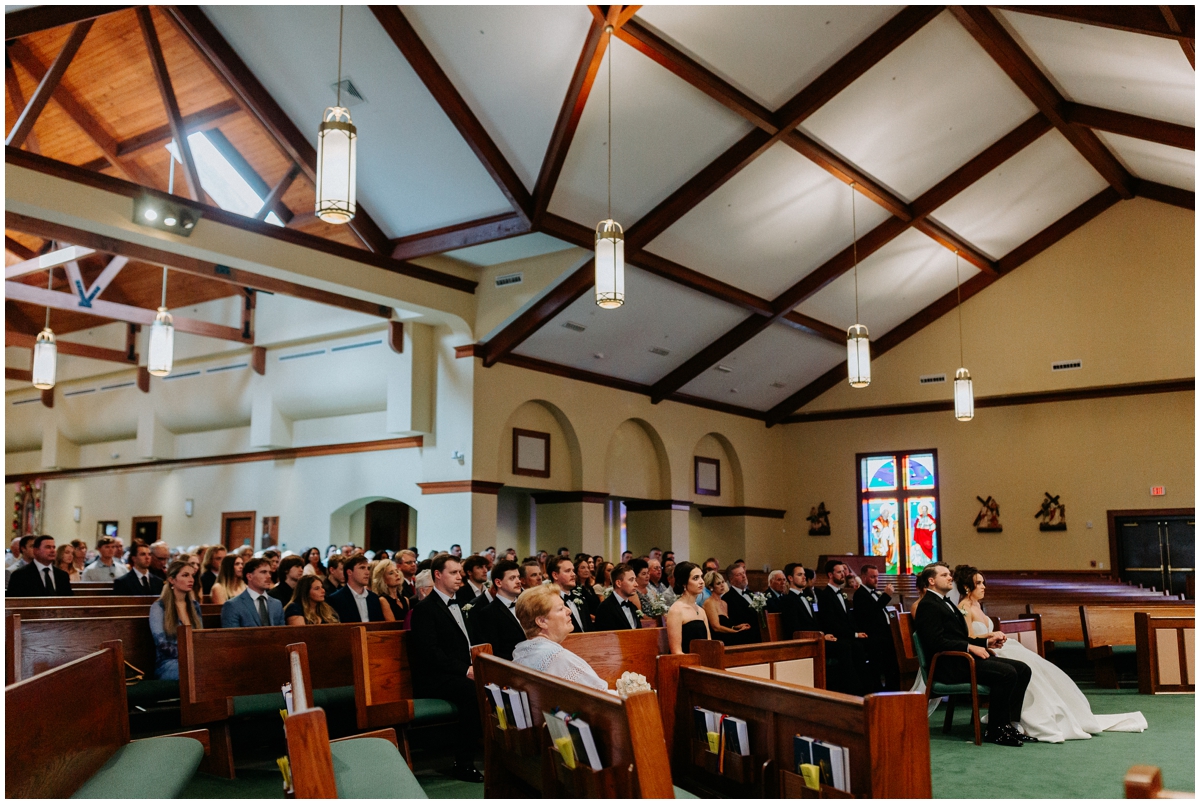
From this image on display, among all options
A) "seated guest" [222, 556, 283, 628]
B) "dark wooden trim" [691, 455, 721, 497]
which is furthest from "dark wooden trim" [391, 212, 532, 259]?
"dark wooden trim" [691, 455, 721, 497]

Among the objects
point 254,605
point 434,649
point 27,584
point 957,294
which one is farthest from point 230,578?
point 957,294

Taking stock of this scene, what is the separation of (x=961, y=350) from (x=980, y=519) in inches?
104

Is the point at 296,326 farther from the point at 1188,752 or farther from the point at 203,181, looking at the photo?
the point at 1188,752

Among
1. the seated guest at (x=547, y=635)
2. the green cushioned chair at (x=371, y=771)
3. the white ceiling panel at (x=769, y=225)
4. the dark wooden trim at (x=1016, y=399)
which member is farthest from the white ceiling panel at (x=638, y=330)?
the green cushioned chair at (x=371, y=771)

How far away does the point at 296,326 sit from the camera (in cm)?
1348

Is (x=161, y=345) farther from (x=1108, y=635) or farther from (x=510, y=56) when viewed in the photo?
(x=1108, y=635)

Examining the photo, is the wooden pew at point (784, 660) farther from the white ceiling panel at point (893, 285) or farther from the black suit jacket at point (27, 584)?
the white ceiling panel at point (893, 285)

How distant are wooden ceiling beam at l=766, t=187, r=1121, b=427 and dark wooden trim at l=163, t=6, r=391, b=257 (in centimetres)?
944

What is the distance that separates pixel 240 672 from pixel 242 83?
6435mm

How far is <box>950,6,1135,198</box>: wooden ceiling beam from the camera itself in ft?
29.3

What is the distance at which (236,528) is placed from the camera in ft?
46.8

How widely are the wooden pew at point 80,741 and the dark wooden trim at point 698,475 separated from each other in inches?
465

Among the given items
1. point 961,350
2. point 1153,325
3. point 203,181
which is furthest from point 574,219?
point 1153,325

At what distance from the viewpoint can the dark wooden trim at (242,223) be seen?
7668mm
